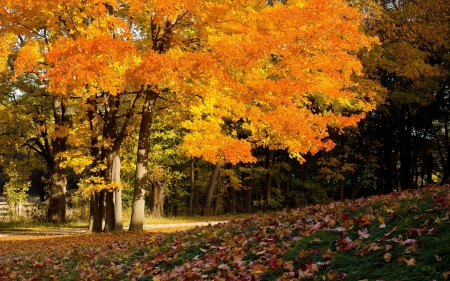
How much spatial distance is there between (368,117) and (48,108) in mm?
20135

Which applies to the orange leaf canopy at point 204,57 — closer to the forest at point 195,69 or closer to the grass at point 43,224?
the forest at point 195,69

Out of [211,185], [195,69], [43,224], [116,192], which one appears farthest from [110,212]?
[211,185]

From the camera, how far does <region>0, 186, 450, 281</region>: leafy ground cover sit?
4766 mm

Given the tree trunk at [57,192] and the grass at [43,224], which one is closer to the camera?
the grass at [43,224]

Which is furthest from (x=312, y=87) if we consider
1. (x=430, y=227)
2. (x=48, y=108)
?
(x=48, y=108)

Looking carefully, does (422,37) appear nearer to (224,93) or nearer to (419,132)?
(419,132)

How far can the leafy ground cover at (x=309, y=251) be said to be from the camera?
4.77 metres

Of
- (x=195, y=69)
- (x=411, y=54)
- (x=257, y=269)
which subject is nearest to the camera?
(x=257, y=269)

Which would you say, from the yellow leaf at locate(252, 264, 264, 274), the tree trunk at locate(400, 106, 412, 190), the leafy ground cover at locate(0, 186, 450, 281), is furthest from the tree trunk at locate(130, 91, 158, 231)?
the tree trunk at locate(400, 106, 412, 190)

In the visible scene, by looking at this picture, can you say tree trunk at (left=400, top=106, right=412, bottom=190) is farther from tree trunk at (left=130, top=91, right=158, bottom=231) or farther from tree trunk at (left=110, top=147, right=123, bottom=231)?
tree trunk at (left=110, top=147, right=123, bottom=231)

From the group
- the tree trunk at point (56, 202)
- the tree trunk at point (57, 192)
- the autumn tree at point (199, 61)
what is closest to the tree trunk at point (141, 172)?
the autumn tree at point (199, 61)

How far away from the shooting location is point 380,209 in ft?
22.6

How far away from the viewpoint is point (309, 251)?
5676mm

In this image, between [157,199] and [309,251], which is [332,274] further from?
[157,199]
